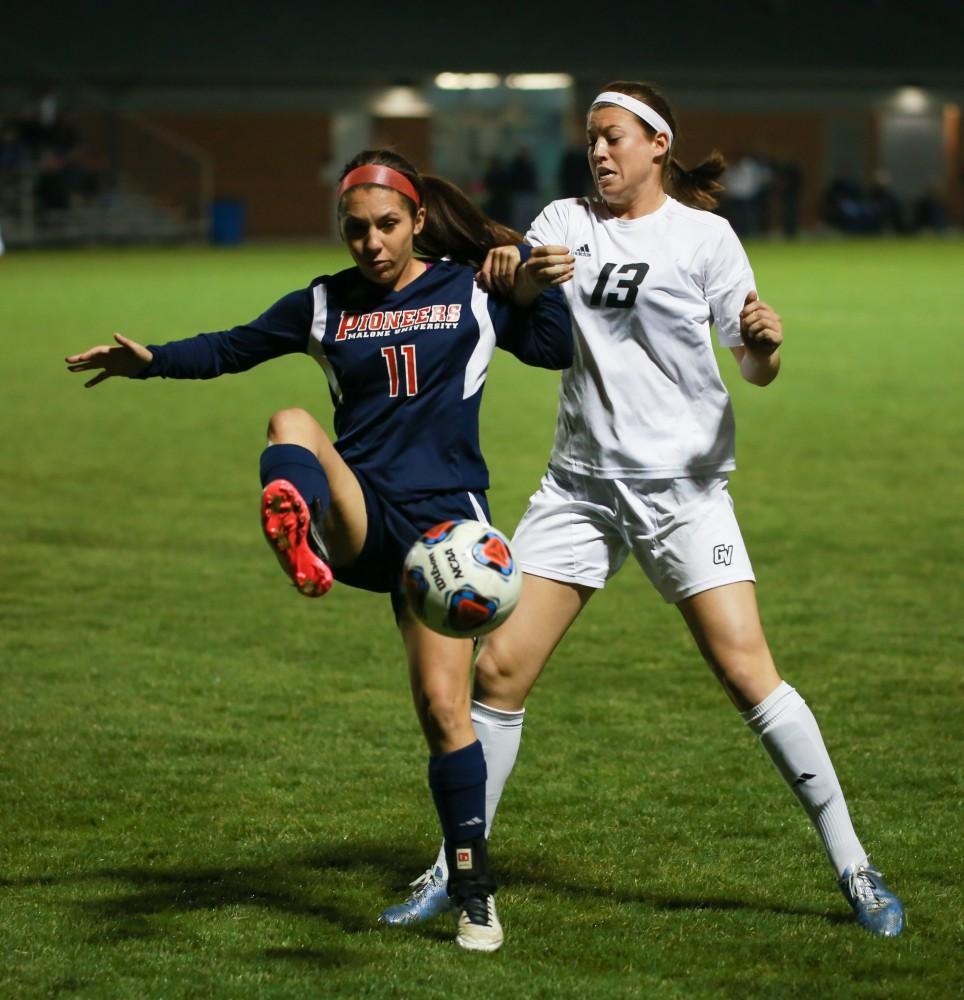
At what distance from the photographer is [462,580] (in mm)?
3775

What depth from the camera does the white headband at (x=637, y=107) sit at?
4410 millimetres

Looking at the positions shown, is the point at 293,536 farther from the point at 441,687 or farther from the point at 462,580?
the point at 441,687

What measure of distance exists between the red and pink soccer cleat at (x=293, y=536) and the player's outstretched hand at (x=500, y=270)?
851mm

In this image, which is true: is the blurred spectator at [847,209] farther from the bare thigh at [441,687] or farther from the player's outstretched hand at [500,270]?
the bare thigh at [441,687]

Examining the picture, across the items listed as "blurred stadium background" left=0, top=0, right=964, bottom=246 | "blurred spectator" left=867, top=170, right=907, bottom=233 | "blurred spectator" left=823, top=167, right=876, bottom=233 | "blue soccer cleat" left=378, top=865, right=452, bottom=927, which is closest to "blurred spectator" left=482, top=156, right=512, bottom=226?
"blurred stadium background" left=0, top=0, right=964, bottom=246

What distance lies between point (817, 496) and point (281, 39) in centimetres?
3850

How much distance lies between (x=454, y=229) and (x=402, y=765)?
2.10 metres

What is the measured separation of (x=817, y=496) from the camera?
10938 mm

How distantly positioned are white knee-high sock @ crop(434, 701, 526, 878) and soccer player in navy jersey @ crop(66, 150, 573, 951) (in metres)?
0.26

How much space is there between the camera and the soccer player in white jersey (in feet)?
14.1

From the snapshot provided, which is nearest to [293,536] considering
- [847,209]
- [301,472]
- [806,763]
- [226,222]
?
[301,472]

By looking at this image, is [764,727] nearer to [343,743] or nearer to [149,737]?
[343,743]

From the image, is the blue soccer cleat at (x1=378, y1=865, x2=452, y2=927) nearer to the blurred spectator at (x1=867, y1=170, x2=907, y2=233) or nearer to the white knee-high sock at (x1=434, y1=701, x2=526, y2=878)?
the white knee-high sock at (x1=434, y1=701, x2=526, y2=878)

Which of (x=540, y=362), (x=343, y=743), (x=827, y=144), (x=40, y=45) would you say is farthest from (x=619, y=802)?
(x=827, y=144)
